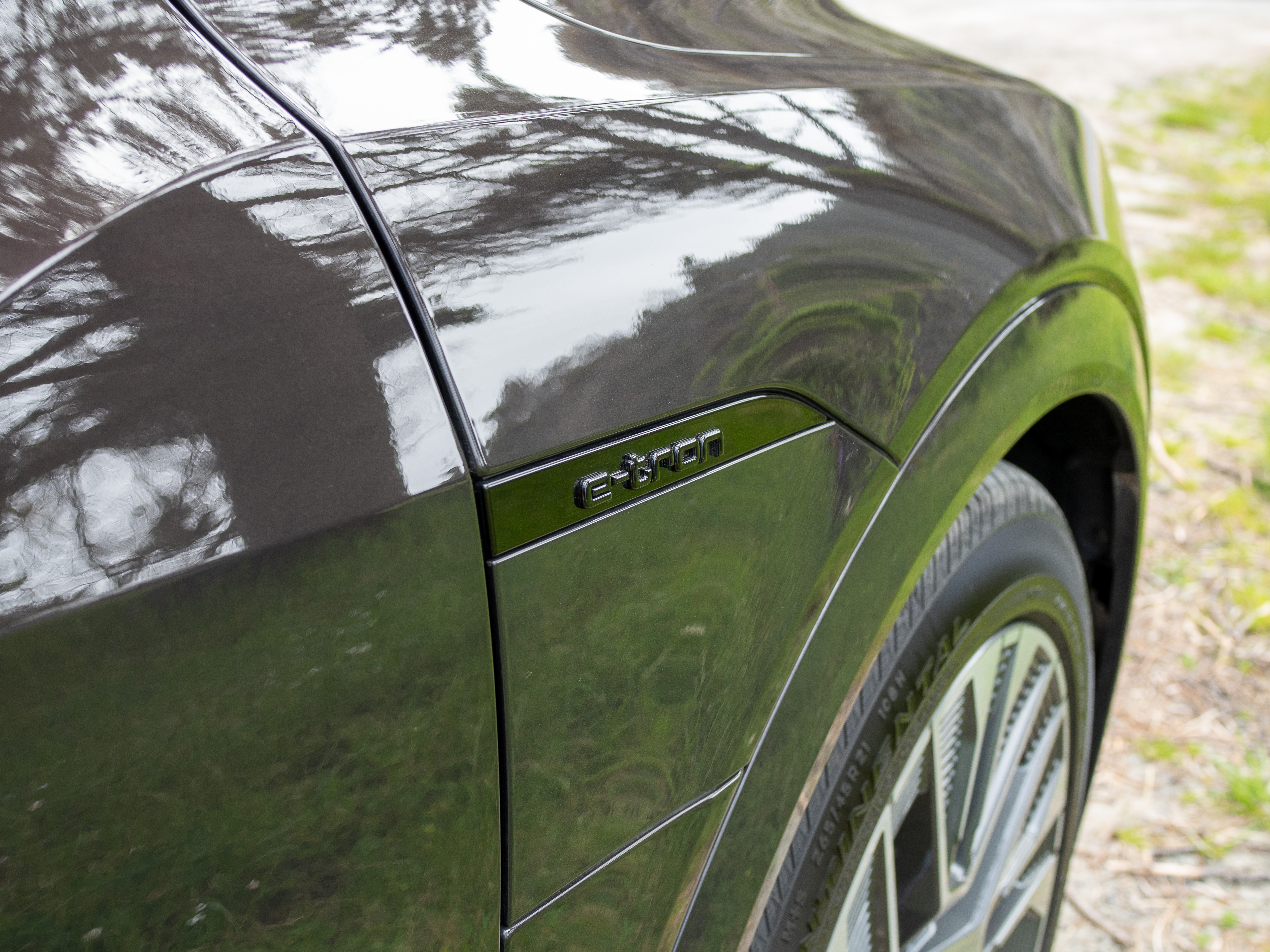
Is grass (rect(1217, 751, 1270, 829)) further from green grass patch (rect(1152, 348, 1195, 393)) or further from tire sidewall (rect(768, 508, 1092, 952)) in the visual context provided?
green grass patch (rect(1152, 348, 1195, 393))

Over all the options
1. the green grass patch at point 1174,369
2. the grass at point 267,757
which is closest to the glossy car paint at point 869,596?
the grass at point 267,757

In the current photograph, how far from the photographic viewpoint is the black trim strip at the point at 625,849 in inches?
31.6

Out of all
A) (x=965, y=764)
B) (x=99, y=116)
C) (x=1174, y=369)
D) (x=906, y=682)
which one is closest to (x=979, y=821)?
(x=965, y=764)

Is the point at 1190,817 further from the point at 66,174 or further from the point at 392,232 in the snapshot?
the point at 66,174

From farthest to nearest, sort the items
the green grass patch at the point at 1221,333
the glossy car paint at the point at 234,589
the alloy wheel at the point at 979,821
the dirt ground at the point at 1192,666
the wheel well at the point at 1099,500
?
the green grass patch at the point at 1221,333, the dirt ground at the point at 1192,666, the wheel well at the point at 1099,500, the alloy wheel at the point at 979,821, the glossy car paint at the point at 234,589

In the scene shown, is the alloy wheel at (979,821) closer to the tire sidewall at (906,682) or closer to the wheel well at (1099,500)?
the tire sidewall at (906,682)

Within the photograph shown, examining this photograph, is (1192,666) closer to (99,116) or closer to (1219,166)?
(99,116)

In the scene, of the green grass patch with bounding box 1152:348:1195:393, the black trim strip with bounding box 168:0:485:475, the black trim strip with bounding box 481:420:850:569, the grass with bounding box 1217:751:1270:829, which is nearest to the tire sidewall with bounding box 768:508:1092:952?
the black trim strip with bounding box 481:420:850:569

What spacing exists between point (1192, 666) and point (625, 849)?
224cm

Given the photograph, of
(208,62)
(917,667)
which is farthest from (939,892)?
(208,62)

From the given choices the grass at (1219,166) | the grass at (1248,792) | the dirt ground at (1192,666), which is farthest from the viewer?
the grass at (1219,166)

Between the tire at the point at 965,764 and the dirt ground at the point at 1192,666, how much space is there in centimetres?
48

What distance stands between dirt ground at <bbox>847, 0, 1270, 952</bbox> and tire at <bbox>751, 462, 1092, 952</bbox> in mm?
483

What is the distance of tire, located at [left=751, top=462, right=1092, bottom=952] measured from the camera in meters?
1.14
